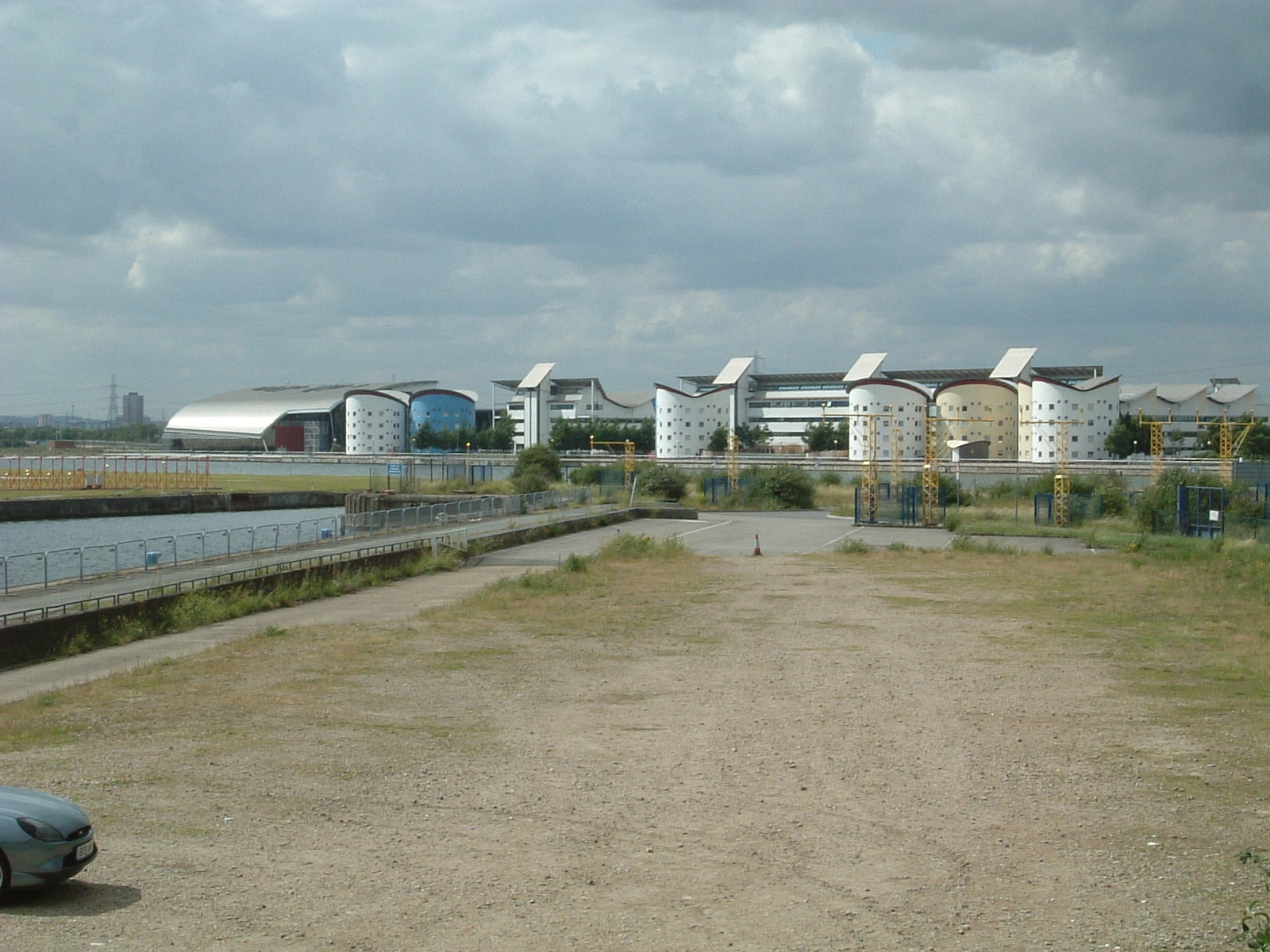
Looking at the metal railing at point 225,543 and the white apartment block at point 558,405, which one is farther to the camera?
the white apartment block at point 558,405

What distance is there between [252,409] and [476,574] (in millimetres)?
159277

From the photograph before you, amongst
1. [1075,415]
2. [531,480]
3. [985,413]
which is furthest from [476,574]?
[985,413]

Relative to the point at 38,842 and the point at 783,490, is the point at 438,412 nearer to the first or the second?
the point at 783,490

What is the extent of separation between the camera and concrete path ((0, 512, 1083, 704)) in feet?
55.2

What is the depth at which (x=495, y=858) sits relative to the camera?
7.62 m

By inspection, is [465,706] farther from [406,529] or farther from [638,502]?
[638,502]

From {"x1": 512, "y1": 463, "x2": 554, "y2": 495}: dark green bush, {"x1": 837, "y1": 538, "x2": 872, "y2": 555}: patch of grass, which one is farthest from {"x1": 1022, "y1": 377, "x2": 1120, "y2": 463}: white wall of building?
{"x1": 837, "y1": 538, "x2": 872, "y2": 555}: patch of grass

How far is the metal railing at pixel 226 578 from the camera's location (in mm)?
18641

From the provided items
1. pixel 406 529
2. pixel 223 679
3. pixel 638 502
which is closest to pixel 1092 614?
pixel 223 679

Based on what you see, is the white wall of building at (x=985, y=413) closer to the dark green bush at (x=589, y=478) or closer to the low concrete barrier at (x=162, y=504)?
the dark green bush at (x=589, y=478)

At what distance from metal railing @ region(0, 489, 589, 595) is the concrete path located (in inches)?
143

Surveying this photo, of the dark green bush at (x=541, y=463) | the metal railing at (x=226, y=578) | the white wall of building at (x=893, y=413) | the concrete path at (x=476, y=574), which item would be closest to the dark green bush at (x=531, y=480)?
the dark green bush at (x=541, y=463)

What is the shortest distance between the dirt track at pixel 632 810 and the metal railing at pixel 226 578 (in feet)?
15.2

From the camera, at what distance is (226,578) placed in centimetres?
2422
